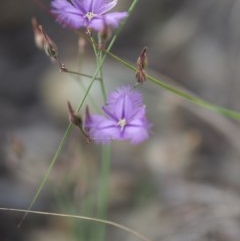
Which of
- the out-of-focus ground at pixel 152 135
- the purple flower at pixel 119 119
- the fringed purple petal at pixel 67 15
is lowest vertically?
the purple flower at pixel 119 119

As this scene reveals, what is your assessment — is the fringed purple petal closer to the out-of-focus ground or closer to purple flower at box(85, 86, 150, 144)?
purple flower at box(85, 86, 150, 144)

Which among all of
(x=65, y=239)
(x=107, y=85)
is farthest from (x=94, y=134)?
(x=107, y=85)

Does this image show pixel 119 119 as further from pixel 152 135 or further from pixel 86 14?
pixel 152 135

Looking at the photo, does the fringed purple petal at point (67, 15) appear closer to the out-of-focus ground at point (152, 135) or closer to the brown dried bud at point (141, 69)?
the brown dried bud at point (141, 69)

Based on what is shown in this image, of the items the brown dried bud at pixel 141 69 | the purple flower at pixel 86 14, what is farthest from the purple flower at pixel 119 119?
the purple flower at pixel 86 14

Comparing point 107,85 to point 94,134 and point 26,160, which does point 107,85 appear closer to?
point 26,160
